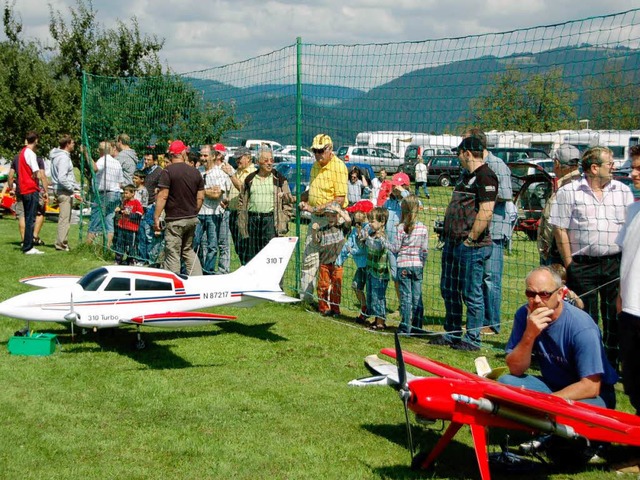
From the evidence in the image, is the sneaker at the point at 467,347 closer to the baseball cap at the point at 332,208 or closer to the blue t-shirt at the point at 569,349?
the baseball cap at the point at 332,208

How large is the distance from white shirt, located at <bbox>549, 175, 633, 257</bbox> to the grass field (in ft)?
4.46

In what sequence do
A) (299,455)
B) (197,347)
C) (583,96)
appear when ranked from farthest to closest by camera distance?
(197,347) < (583,96) < (299,455)

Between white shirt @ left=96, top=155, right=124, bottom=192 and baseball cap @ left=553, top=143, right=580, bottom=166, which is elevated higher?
baseball cap @ left=553, top=143, right=580, bottom=166

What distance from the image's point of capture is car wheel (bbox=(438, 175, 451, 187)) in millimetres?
9345

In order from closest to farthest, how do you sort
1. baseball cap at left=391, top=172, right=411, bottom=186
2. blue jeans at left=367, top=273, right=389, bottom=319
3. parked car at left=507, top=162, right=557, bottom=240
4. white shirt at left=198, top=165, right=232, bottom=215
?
blue jeans at left=367, top=273, right=389, bottom=319
baseball cap at left=391, top=172, right=411, bottom=186
white shirt at left=198, top=165, right=232, bottom=215
parked car at left=507, top=162, right=557, bottom=240

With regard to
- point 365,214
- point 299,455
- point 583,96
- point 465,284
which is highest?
point 583,96

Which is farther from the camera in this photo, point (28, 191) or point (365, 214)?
point (28, 191)

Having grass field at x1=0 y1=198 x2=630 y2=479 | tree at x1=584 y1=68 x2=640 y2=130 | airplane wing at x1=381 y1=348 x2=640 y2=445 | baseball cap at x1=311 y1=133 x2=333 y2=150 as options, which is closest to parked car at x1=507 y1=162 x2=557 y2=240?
baseball cap at x1=311 y1=133 x2=333 y2=150

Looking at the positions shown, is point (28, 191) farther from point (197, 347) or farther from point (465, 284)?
point (465, 284)

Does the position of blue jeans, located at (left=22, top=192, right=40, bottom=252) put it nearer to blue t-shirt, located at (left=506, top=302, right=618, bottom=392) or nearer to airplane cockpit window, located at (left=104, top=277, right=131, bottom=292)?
airplane cockpit window, located at (left=104, top=277, right=131, bottom=292)

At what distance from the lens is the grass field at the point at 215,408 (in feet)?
16.8

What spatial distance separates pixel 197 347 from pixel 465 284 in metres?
2.96

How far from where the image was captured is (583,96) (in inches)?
278

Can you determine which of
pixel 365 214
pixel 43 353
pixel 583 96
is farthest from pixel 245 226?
pixel 583 96
